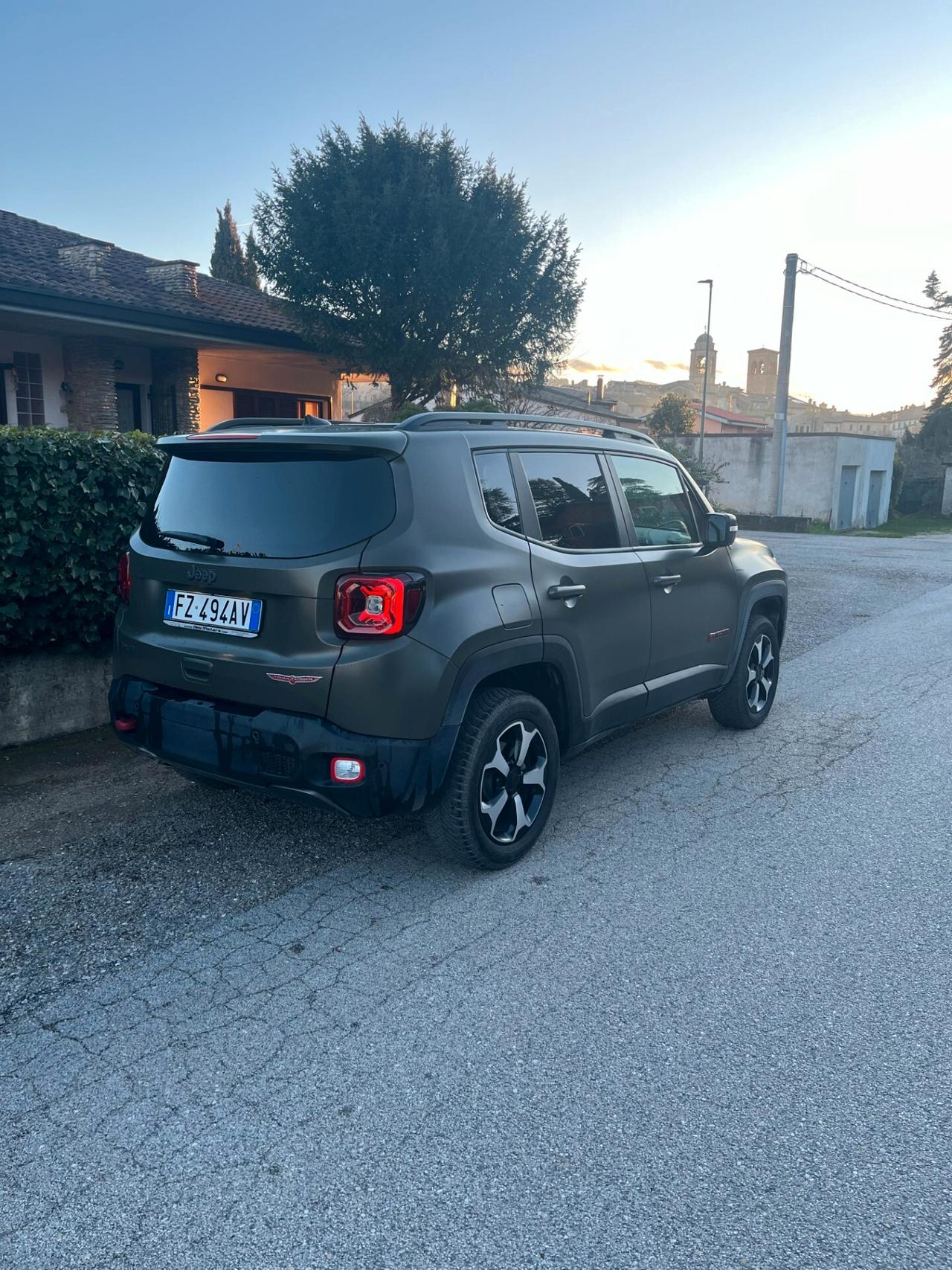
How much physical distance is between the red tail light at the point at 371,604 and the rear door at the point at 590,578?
0.81 m

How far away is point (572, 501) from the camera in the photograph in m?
4.41

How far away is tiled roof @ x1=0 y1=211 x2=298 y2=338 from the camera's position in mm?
14375

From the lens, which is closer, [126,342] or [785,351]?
[126,342]

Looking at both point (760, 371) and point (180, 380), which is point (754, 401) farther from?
point (180, 380)

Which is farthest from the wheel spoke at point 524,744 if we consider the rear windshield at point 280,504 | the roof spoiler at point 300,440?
the roof spoiler at point 300,440

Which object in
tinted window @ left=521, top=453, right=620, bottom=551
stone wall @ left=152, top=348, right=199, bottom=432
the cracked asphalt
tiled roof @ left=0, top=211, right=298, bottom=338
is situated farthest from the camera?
stone wall @ left=152, top=348, right=199, bottom=432

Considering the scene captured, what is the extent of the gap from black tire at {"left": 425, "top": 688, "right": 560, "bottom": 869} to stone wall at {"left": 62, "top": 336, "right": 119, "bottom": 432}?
1397 cm

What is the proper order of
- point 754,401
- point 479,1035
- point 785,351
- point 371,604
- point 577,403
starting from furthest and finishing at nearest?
1. point 754,401
2. point 577,403
3. point 785,351
4. point 371,604
5. point 479,1035

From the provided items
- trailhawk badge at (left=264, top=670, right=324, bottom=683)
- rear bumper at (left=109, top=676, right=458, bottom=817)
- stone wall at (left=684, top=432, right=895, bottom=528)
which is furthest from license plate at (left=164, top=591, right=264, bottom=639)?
stone wall at (left=684, top=432, right=895, bottom=528)

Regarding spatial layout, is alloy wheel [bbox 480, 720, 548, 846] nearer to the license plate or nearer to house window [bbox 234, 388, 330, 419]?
the license plate

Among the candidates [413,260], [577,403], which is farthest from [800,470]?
[413,260]

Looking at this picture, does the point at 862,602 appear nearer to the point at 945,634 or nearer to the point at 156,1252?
the point at 945,634

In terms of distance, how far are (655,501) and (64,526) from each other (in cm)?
342

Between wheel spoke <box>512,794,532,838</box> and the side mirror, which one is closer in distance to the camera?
wheel spoke <box>512,794,532,838</box>
